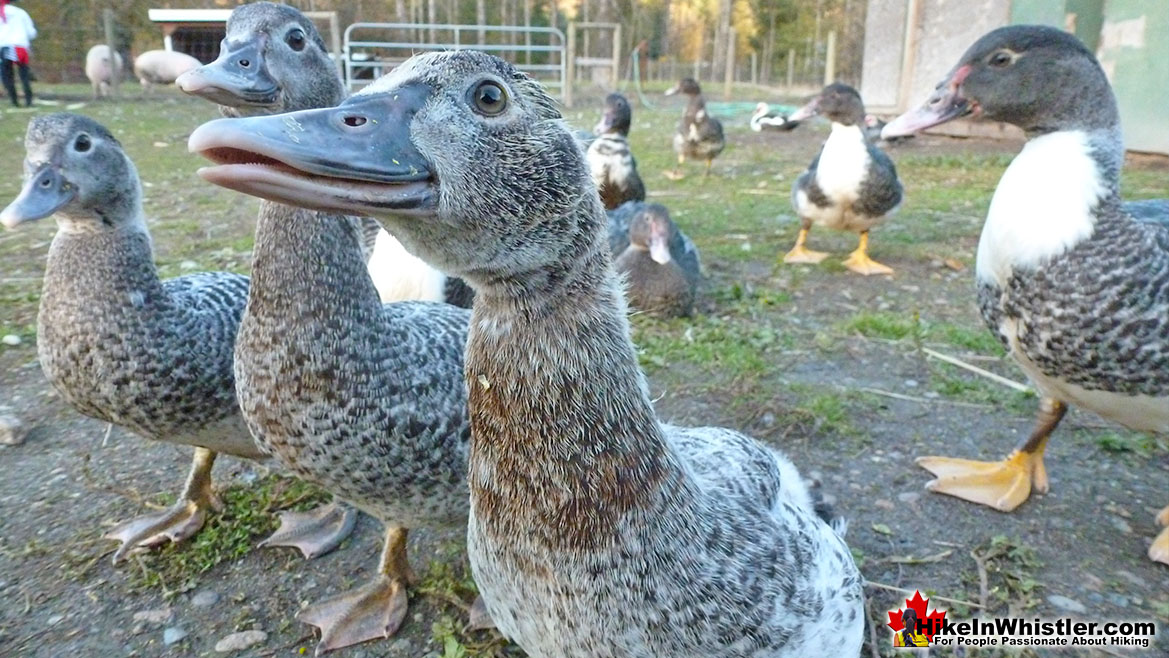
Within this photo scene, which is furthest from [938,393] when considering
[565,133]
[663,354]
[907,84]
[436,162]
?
[907,84]

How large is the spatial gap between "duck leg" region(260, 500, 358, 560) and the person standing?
53.8 feet

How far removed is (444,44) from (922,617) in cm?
2275

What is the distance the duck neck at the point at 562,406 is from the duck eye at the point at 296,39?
163 centimetres

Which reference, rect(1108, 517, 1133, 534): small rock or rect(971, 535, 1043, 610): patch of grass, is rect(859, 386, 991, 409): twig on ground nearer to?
rect(1108, 517, 1133, 534): small rock

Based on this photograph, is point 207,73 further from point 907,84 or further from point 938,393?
point 907,84

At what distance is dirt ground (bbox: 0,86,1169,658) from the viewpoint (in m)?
2.68

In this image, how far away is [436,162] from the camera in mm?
1353

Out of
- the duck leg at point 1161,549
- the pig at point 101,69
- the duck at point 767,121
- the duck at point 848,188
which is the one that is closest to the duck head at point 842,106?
the duck at point 848,188

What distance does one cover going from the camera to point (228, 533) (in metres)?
3.11

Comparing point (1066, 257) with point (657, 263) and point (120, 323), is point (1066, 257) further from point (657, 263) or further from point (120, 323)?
point (120, 323)

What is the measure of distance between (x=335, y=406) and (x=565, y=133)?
1.20 metres

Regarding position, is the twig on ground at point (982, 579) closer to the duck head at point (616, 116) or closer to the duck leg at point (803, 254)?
the duck leg at point (803, 254)

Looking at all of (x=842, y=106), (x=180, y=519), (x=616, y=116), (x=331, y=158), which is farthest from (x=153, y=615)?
(x=616, y=116)

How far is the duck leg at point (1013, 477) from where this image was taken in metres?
3.22
